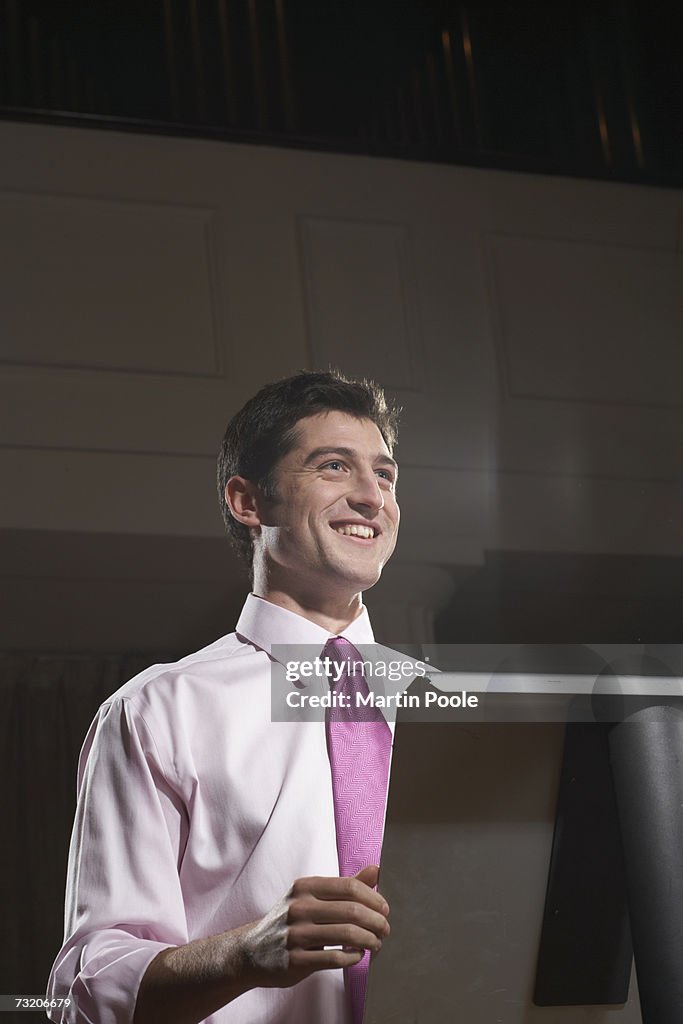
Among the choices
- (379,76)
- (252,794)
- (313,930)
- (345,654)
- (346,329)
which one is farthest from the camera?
(379,76)

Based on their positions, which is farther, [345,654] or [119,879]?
[345,654]

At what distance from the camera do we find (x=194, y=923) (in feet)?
3.31

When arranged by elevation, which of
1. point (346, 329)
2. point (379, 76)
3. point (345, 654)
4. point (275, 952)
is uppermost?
point (379, 76)

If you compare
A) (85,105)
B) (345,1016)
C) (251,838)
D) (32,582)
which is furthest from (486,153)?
Answer: (345,1016)

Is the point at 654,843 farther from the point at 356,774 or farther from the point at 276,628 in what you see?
the point at 276,628

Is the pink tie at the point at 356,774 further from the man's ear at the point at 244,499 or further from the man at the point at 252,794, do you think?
the man's ear at the point at 244,499

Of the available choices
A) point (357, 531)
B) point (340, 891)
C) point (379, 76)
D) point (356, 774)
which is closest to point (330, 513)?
point (357, 531)

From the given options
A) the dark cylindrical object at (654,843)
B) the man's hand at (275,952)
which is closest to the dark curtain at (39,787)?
the man's hand at (275,952)

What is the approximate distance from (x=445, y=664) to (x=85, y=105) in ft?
2.53

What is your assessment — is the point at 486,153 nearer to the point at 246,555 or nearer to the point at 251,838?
the point at 246,555

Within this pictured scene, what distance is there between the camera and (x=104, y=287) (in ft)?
4.12

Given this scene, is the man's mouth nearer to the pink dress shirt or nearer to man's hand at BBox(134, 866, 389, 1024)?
the pink dress shirt

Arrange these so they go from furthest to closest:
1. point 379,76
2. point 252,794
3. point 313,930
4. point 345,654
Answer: point 379,76 → point 345,654 → point 252,794 → point 313,930

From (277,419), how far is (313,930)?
1.72 feet
